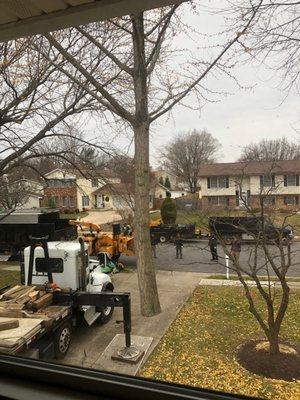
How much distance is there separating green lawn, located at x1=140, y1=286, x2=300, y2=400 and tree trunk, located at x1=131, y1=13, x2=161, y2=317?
935mm

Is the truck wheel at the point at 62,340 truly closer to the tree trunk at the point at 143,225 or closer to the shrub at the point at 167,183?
the tree trunk at the point at 143,225

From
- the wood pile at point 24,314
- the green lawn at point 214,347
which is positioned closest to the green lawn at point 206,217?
the green lawn at point 214,347

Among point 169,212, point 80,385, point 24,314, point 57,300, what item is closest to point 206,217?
point 57,300

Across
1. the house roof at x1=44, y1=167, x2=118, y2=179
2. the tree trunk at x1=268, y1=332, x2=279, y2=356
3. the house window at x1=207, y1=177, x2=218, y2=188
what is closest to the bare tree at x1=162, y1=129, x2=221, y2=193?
the house window at x1=207, y1=177, x2=218, y2=188

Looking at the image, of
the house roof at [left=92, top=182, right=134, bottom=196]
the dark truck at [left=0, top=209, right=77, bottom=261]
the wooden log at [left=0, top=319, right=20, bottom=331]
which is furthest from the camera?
the dark truck at [left=0, top=209, right=77, bottom=261]

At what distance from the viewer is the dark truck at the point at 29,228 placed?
53.2ft

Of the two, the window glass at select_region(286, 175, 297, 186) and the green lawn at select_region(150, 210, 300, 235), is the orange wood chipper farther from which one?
the window glass at select_region(286, 175, 297, 186)

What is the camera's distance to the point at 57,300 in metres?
7.36

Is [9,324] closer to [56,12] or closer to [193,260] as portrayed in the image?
[56,12]

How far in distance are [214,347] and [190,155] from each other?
25.3 m

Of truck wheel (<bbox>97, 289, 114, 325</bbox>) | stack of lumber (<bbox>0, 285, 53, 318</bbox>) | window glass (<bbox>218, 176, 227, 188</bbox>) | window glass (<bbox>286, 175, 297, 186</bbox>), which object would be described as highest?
window glass (<bbox>218, 176, 227, 188</bbox>)

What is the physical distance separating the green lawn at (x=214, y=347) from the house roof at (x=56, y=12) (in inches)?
152

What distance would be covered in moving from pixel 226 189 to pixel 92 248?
58.7 feet

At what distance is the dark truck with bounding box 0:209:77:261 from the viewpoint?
53.2 feet
